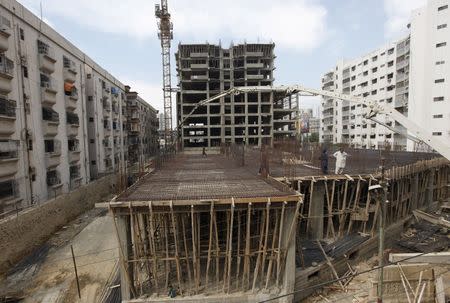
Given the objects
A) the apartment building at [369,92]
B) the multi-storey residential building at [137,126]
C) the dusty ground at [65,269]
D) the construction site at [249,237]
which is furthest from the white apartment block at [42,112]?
the apartment building at [369,92]

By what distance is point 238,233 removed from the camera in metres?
9.89

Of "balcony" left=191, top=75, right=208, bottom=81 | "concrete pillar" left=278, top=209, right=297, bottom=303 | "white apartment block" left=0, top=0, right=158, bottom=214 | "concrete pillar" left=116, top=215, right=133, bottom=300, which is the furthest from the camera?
"balcony" left=191, top=75, right=208, bottom=81

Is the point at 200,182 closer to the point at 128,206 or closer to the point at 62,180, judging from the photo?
the point at 128,206

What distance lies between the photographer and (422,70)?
39.8 meters

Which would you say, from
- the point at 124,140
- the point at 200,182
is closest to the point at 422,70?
the point at 200,182

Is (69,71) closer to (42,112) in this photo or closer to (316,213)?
(42,112)

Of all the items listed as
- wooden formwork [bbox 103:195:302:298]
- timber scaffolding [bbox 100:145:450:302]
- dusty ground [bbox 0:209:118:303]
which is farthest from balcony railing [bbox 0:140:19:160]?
wooden formwork [bbox 103:195:302:298]

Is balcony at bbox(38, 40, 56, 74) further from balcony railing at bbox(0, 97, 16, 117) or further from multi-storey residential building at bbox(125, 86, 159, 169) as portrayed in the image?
multi-storey residential building at bbox(125, 86, 159, 169)

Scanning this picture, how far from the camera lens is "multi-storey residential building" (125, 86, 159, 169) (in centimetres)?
4397

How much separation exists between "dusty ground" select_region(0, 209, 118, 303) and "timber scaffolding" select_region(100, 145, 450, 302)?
112 inches

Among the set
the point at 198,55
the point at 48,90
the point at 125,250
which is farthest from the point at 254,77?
the point at 125,250

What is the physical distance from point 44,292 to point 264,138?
39.0 meters

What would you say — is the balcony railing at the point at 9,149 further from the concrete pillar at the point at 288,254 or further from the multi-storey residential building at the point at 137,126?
the multi-storey residential building at the point at 137,126

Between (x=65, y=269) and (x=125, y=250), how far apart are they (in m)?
6.30
